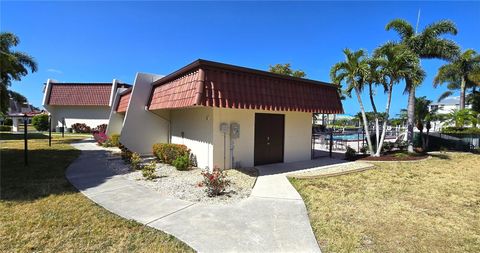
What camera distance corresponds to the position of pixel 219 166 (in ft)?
29.4

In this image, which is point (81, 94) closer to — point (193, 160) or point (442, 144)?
point (193, 160)

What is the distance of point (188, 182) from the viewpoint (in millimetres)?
7492

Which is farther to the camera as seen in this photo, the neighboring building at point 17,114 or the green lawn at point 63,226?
the neighboring building at point 17,114

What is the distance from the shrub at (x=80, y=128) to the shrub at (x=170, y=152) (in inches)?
920

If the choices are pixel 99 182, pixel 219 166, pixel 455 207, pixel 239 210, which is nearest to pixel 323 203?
pixel 239 210

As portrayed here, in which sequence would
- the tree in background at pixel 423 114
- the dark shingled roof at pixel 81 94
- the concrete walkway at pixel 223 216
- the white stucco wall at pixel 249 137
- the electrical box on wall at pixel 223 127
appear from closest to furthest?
1. the concrete walkway at pixel 223 216
2. the electrical box on wall at pixel 223 127
3. the white stucco wall at pixel 249 137
4. the tree in background at pixel 423 114
5. the dark shingled roof at pixel 81 94

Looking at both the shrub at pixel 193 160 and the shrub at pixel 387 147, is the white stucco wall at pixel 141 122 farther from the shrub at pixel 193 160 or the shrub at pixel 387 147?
the shrub at pixel 387 147

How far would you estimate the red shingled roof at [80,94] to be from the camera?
2839 centimetres

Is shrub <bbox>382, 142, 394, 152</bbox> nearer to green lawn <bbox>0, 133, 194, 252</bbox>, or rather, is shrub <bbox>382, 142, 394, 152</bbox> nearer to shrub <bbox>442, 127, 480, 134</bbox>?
shrub <bbox>442, 127, 480, 134</bbox>

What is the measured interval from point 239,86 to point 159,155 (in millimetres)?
5478

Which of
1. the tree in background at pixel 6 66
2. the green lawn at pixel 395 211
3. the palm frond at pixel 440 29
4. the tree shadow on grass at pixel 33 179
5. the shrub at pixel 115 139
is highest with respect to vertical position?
the palm frond at pixel 440 29

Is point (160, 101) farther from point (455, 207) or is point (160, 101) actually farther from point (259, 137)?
point (455, 207)

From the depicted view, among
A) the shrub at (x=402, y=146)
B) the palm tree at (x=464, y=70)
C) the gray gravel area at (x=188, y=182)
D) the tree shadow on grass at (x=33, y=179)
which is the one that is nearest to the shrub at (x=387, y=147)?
the shrub at (x=402, y=146)

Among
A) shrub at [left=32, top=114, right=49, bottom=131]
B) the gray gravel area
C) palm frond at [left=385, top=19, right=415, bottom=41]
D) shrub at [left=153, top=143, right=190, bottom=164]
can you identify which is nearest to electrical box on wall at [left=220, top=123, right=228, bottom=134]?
the gray gravel area
